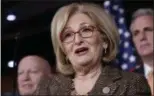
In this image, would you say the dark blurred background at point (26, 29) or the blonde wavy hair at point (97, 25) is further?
the dark blurred background at point (26, 29)

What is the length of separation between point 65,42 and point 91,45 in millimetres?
75

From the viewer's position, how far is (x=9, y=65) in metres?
1.24

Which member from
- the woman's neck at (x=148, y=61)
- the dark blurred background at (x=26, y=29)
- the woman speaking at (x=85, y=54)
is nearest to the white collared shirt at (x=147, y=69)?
the woman's neck at (x=148, y=61)

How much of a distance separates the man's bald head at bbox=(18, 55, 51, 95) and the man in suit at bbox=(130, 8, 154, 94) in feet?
1.23

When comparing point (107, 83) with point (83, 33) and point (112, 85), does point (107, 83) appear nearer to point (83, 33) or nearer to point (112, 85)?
point (112, 85)

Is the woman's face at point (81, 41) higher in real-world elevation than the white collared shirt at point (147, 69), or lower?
higher

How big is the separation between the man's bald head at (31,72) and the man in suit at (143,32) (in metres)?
0.38

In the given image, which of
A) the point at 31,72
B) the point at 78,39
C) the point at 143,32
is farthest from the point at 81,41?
the point at 143,32

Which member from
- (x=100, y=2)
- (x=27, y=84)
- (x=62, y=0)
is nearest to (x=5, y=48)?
(x=27, y=84)

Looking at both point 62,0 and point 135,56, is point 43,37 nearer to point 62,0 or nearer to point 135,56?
point 62,0

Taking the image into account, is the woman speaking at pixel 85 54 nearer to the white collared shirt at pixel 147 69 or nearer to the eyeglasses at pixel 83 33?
the eyeglasses at pixel 83 33

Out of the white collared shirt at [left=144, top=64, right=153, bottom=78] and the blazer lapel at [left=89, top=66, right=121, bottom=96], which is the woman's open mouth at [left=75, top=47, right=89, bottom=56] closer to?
the blazer lapel at [left=89, top=66, right=121, bottom=96]

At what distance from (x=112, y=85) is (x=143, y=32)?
1.85ft

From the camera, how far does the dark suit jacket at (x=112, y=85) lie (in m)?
0.81
